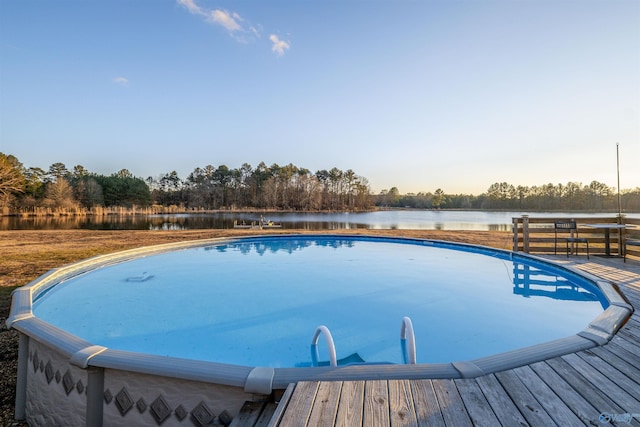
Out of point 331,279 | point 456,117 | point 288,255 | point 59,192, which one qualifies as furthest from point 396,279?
point 59,192

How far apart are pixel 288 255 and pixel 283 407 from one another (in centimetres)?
607

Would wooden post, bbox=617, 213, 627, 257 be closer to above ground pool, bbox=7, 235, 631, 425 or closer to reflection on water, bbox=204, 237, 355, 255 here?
above ground pool, bbox=7, 235, 631, 425

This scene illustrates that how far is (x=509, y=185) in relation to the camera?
49812mm

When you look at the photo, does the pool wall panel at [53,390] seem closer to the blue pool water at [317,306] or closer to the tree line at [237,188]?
the blue pool water at [317,306]

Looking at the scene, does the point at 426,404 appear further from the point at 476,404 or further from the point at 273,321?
the point at 273,321

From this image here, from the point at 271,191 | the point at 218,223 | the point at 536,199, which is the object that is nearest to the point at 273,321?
the point at 218,223

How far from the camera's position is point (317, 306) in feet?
13.0

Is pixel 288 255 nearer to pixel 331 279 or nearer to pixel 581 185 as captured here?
pixel 331 279

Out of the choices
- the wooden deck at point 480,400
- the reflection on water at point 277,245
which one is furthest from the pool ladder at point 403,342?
the reflection on water at point 277,245

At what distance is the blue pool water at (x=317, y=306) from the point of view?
2820mm

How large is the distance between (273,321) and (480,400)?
265cm

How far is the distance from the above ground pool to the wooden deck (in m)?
0.08

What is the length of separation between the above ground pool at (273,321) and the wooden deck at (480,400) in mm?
75

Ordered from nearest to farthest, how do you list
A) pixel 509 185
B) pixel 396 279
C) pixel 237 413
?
pixel 237 413, pixel 396 279, pixel 509 185
